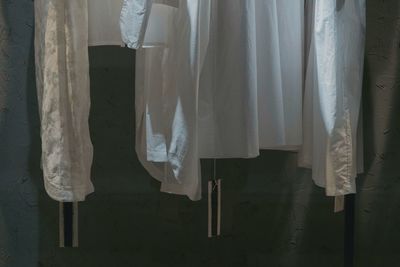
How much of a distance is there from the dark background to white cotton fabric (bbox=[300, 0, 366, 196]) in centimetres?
37

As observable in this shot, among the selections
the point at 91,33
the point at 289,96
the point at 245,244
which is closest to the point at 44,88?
the point at 91,33

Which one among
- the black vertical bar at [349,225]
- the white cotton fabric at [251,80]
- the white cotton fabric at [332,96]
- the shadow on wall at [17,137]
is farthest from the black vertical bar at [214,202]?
the shadow on wall at [17,137]

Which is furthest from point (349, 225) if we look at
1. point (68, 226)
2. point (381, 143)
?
point (68, 226)

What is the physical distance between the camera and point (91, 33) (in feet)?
3.27

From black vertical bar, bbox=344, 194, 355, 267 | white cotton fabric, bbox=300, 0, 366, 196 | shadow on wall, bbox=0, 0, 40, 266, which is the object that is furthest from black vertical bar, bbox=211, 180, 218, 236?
shadow on wall, bbox=0, 0, 40, 266

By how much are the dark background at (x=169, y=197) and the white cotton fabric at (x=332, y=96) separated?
37 cm

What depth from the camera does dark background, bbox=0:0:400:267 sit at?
1338mm

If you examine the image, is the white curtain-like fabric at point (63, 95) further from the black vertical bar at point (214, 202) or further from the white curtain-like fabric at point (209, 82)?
the black vertical bar at point (214, 202)

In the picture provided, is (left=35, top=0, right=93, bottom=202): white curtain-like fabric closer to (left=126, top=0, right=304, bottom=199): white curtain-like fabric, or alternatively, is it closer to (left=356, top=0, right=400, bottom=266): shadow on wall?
(left=126, top=0, right=304, bottom=199): white curtain-like fabric

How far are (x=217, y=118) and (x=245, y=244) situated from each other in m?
0.53

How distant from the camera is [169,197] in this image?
138cm

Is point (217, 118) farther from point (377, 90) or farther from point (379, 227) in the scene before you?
point (379, 227)

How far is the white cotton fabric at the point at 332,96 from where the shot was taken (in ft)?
3.30

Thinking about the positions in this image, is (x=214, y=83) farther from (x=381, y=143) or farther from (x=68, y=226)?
(x=381, y=143)
